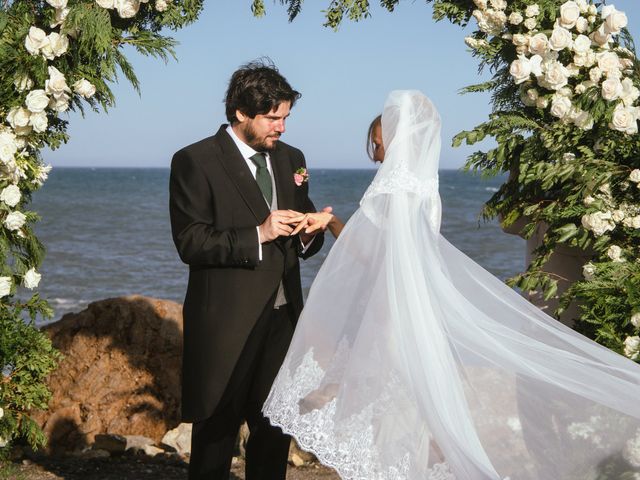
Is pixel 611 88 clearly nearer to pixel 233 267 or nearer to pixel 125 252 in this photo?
pixel 233 267

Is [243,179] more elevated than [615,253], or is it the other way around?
[243,179]

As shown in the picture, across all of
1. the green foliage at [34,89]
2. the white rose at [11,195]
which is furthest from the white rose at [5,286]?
the white rose at [11,195]

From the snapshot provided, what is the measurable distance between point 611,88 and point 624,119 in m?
0.16

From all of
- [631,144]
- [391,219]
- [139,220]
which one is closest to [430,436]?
[391,219]

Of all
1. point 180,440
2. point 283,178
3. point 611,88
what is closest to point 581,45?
point 611,88

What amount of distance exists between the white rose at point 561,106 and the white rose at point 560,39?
243 millimetres

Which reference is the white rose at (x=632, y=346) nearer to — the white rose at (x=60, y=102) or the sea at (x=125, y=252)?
the white rose at (x=60, y=102)

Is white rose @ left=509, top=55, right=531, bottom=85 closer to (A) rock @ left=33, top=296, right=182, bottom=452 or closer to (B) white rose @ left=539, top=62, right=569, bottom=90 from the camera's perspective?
(B) white rose @ left=539, top=62, right=569, bottom=90

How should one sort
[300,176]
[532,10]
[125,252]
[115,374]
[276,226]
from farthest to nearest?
1. [125,252]
2. [115,374]
3. [532,10]
4. [300,176]
5. [276,226]

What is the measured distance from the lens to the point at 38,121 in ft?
13.8

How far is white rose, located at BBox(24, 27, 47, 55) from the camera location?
4.09m

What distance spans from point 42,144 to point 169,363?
257 centimetres

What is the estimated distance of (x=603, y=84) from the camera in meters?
4.30

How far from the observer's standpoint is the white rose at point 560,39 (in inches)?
172
